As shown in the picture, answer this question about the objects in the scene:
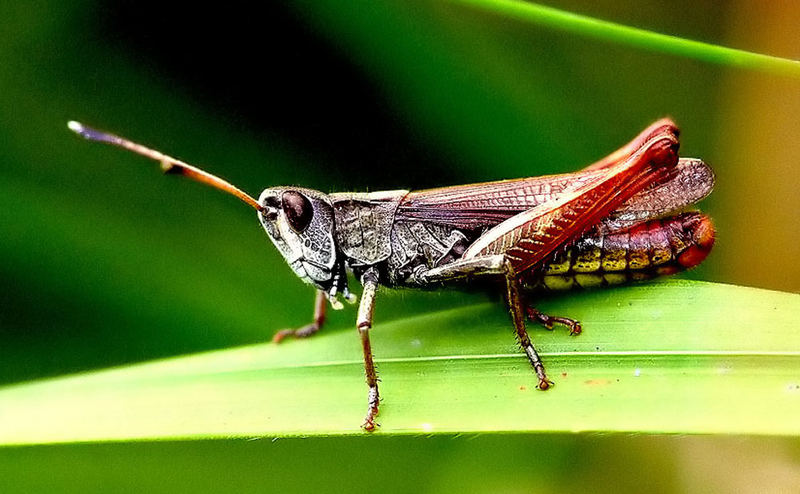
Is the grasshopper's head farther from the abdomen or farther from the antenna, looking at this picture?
the abdomen

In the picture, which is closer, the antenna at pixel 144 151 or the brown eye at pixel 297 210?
the antenna at pixel 144 151

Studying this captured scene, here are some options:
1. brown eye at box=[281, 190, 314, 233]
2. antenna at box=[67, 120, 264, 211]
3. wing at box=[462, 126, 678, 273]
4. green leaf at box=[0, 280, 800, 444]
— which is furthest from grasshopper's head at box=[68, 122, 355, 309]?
wing at box=[462, 126, 678, 273]

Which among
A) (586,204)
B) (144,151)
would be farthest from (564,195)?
(144,151)

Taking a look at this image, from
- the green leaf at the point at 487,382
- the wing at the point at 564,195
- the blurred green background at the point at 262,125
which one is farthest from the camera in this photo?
the blurred green background at the point at 262,125

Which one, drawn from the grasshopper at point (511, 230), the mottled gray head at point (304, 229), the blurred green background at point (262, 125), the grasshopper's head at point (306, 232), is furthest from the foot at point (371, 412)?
the blurred green background at point (262, 125)

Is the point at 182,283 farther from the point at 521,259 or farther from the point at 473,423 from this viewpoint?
Result: the point at 473,423

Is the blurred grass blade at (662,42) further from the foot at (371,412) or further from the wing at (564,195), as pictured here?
the foot at (371,412)
